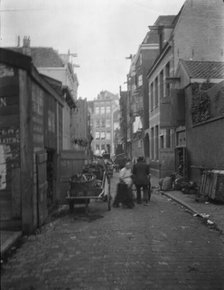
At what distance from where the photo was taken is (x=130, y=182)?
11.7 m

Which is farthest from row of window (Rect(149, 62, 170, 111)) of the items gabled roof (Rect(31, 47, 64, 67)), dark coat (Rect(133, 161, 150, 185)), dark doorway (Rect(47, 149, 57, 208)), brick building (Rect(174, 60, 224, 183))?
dark doorway (Rect(47, 149, 57, 208))

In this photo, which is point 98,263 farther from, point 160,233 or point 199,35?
point 199,35

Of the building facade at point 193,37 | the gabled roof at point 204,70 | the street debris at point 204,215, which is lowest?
the street debris at point 204,215

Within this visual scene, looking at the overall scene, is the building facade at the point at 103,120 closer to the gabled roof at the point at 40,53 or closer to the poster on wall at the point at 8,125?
the gabled roof at the point at 40,53

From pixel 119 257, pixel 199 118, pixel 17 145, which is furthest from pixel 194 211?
pixel 199 118

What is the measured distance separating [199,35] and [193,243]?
1845 centimetres

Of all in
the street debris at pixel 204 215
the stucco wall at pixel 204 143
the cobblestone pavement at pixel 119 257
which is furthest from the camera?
the stucco wall at pixel 204 143

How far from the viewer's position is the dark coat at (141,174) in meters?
12.0

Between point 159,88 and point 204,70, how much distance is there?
959cm

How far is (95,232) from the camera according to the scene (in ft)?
24.8

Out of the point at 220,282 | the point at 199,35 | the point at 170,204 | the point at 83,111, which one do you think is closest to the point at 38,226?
the point at 220,282

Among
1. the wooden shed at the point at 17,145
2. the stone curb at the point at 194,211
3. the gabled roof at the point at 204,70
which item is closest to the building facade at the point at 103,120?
the gabled roof at the point at 204,70

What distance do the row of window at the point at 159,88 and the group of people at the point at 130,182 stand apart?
39.0 feet

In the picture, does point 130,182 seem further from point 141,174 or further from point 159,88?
point 159,88
